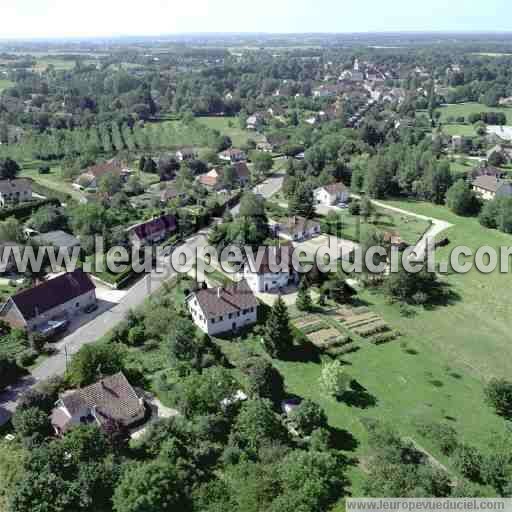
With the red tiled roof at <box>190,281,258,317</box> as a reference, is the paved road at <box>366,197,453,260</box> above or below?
below

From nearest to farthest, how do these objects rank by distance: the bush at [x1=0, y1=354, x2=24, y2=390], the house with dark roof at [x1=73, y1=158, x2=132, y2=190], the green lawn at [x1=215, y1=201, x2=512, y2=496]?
the green lawn at [x1=215, y1=201, x2=512, y2=496] < the bush at [x1=0, y1=354, x2=24, y2=390] < the house with dark roof at [x1=73, y1=158, x2=132, y2=190]

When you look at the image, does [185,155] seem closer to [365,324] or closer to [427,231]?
[427,231]

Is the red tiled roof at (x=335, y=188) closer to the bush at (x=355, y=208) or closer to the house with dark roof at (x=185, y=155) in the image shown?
the bush at (x=355, y=208)

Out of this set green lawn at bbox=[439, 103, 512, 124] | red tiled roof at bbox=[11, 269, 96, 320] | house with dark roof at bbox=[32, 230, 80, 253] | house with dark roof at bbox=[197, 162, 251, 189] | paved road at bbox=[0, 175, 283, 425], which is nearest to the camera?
paved road at bbox=[0, 175, 283, 425]

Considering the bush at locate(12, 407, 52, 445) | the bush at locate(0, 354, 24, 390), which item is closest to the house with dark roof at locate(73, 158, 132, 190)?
the bush at locate(0, 354, 24, 390)

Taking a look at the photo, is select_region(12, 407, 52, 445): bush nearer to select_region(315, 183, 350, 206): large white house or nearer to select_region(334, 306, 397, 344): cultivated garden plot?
select_region(334, 306, 397, 344): cultivated garden plot

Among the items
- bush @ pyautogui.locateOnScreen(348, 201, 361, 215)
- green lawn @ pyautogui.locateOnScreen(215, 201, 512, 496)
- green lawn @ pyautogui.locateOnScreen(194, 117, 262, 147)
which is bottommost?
green lawn @ pyautogui.locateOnScreen(215, 201, 512, 496)

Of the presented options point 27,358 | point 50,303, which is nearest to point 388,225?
point 50,303
